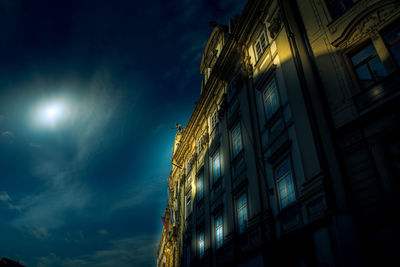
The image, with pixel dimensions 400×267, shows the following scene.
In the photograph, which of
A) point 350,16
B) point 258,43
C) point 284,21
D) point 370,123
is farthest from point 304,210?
point 258,43

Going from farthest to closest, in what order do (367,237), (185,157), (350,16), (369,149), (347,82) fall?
(185,157) → (350,16) → (347,82) → (369,149) → (367,237)

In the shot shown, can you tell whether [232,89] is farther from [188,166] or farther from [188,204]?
[188,204]

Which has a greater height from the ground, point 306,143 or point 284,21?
point 284,21

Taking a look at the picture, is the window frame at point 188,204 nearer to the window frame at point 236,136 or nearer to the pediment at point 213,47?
the window frame at point 236,136

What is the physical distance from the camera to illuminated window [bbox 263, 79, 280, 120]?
12.3 metres

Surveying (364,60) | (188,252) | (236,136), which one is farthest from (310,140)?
(188,252)

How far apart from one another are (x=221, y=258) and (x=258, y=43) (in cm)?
1217

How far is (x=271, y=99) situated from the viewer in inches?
502

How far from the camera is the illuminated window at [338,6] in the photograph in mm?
9984

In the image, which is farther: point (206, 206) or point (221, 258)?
point (206, 206)

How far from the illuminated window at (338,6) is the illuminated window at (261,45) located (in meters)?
3.99

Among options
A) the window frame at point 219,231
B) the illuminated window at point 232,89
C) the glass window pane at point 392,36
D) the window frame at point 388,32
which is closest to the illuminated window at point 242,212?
the window frame at point 219,231

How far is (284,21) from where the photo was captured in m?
12.3

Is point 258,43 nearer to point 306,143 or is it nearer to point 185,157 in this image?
point 306,143
